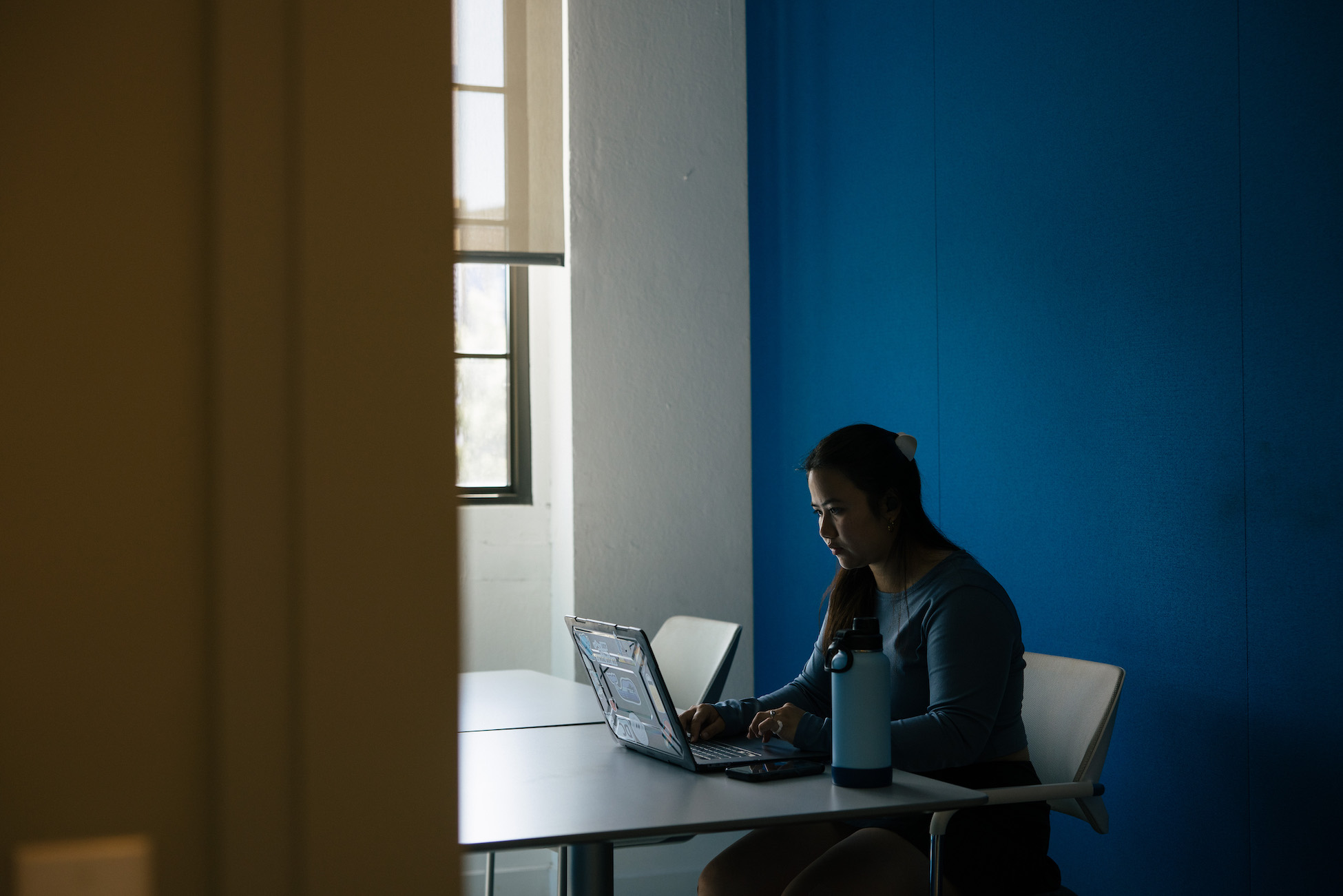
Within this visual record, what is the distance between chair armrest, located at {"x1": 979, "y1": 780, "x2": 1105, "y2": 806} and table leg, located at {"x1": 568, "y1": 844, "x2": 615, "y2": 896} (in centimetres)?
59

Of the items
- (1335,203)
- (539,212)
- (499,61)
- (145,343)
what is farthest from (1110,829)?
(499,61)

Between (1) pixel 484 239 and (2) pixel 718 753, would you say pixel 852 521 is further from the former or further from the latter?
(1) pixel 484 239

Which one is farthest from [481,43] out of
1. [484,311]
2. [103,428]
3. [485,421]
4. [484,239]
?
[103,428]

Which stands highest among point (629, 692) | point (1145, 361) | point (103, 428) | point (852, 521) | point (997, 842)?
point (1145, 361)

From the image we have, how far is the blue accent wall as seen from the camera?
1.79m

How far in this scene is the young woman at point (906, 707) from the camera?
5.57ft

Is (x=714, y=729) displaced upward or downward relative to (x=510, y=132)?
downward

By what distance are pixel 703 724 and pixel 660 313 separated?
1934mm

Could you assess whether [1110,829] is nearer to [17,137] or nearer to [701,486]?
[701,486]

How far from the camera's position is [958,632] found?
1.81 m

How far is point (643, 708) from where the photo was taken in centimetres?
174

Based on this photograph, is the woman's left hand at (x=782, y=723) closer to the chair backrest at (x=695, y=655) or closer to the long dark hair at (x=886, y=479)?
the long dark hair at (x=886, y=479)

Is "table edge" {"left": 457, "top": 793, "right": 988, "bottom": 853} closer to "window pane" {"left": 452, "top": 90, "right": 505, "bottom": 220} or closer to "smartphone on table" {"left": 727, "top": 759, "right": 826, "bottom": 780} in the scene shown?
"smartphone on table" {"left": 727, "top": 759, "right": 826, "bottom": 780}

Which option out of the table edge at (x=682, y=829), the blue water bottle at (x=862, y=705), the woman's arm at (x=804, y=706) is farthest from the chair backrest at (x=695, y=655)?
the table edge at (x=682, y=829)
